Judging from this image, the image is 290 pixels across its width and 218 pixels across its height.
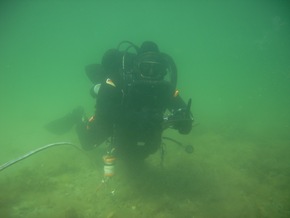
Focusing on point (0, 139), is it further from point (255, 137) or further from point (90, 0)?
point (90, 0)

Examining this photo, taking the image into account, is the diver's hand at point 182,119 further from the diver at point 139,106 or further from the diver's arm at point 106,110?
the diver's arm at point 106,110

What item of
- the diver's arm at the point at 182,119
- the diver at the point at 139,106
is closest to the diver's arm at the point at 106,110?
the diver at the point at 139,106

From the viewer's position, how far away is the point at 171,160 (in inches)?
254

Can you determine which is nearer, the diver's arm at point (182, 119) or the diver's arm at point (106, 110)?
the diver's arm at point (106, 110)

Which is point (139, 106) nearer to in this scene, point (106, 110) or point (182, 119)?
point (106, 110)

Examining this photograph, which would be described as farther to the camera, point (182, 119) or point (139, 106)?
point (182, 119)

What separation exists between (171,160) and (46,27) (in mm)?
194845

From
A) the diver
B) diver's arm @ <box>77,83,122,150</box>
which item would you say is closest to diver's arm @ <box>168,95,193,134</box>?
the diver

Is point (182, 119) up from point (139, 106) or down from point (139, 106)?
down

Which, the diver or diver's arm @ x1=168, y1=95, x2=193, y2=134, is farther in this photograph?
diver's arm @ x1=168, y1=95, x2=193, y2=134

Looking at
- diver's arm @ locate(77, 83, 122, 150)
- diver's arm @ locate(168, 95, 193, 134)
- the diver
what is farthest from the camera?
diver's arm @ locate(168, 95, 193, 134)

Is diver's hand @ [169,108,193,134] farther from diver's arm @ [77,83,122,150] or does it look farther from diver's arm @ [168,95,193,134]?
diver's arm @ [77,83,122,150]

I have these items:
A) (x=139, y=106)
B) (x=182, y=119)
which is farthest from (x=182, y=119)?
(x=139, y=106)

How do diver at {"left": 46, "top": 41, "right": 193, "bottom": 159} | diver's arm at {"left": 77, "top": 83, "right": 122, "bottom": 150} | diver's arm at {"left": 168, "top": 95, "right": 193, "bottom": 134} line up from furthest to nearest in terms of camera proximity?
diver's arm at {"left": 168, "top": 95, "right": 193, "bottom": 134}
diver's arm at {"left": 77, "top": 83, "right": 122, "bottom": 150}
diver at {"left": 46, "top": 41, "right": 193, "bottom": 159}
